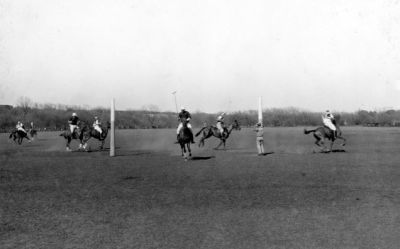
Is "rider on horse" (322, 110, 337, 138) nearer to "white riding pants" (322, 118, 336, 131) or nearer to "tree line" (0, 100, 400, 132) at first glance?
"white riding pants" (322, 118, 336, 131)

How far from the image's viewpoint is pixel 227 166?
60.5 ft

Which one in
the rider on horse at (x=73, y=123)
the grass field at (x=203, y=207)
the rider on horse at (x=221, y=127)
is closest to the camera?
the grass field at (x=203, y=207)

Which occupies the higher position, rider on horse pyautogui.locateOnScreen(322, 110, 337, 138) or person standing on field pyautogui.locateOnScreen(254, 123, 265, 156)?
rider on horse pyautogui.locateOnScreen(322, 110, 337, 138)

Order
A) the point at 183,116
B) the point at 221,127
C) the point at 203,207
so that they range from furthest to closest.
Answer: the point at 221,127 < the point at 183,116 < the point at 203,207

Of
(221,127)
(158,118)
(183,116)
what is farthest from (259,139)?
(158,118)

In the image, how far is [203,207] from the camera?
9.90 m

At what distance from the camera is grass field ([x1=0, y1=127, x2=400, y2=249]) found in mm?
7258

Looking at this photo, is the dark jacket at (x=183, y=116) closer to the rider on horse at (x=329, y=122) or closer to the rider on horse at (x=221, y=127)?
the rider on horse at (x=329, y=122)

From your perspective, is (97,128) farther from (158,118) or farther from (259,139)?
(158,118)

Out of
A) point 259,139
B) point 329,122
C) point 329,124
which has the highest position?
point 329,122

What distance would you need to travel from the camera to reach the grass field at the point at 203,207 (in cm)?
726

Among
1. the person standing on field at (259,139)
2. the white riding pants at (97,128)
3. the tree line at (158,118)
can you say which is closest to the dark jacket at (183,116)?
the person standing on field at (259,139)

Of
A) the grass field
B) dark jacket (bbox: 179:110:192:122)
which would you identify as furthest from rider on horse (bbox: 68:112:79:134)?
the grass field

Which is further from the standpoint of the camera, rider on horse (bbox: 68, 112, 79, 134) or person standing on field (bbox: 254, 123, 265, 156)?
rider on horse (bbox: 68, 112, 79, 134)
